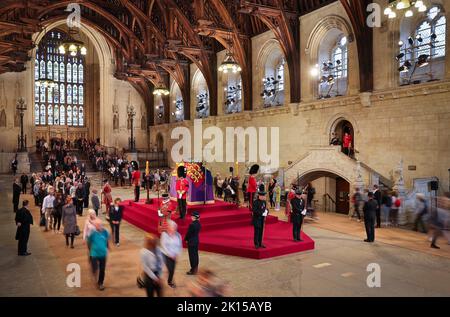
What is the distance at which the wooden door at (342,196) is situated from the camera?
15.9 meters

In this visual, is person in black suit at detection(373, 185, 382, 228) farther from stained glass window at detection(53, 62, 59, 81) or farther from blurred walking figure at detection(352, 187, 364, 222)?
stained glass window at detection(53, 62, 59, 81)

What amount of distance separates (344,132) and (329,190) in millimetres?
2665

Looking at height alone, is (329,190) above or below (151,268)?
above

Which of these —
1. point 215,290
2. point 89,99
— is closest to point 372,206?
point 215,290

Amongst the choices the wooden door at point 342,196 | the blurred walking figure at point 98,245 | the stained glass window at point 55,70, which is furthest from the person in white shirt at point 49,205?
the stained glass window at point 55,70

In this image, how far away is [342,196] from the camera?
53.0 feet

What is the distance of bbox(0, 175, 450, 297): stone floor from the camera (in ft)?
21.2

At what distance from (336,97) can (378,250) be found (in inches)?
341

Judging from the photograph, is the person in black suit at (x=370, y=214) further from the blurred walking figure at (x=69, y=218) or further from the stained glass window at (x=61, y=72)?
the stained glass window at (x=61, y=72)

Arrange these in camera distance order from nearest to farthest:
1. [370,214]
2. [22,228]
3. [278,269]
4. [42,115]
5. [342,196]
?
[278,269]
[22,228]
[370,214]
[342,196]
[42,115]

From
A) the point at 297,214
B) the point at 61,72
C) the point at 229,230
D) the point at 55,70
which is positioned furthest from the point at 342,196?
the point at 55,70

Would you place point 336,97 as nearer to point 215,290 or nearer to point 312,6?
point 312,6

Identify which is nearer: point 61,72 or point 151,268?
point 151,268

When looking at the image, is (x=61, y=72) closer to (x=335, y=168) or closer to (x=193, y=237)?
(x=335, y=168)
